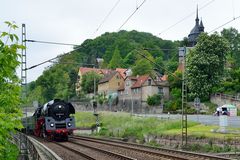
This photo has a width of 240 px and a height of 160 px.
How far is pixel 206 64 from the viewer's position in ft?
219

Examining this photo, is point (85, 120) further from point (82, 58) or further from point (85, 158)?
point (82, 58)

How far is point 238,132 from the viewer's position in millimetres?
27078

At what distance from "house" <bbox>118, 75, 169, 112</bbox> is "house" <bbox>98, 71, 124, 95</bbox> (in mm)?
7161

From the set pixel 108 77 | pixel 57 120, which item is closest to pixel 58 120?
pixel 57 120

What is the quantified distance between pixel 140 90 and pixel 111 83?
56.4ft

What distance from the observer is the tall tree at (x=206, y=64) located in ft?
216

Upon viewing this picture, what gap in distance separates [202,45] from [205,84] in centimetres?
828

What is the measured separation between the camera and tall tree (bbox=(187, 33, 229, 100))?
65875 mm

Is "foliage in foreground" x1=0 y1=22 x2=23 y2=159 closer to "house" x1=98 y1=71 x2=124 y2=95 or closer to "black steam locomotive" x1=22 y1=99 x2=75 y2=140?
"black steam locomotive" x1=22 y1=99 x2=75 y2=140

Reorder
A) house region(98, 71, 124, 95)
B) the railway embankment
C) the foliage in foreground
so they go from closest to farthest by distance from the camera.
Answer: the foliage in foreground
the railway embankment
house region(98, 71, 124, 95)

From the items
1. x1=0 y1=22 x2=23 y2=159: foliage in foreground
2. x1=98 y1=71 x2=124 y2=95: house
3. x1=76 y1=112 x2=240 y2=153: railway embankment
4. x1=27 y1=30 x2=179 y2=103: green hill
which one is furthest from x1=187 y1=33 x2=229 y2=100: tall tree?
x1=0 y1=22 x2=23 y2=159: foliage in foreground

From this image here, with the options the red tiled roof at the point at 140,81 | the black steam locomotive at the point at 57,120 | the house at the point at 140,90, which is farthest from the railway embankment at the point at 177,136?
the red tiled roof at the point at 140,81

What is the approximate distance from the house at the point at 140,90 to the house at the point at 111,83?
7161 mm

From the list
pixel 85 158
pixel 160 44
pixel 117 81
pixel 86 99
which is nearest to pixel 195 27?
pixel 160 44
